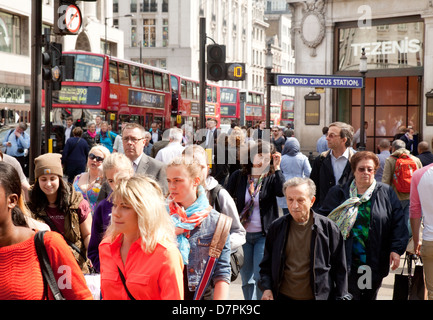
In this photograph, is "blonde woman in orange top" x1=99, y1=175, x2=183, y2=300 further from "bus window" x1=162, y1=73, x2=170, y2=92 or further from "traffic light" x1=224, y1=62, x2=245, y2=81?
"bus window" x1=162, y1=73, x2=170, y2=92

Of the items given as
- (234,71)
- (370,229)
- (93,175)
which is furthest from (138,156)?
(234,71)

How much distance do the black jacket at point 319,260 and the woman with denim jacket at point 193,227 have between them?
20.0 inches

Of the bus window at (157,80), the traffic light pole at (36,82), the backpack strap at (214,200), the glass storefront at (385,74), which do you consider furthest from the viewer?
the bus window at (157,80)

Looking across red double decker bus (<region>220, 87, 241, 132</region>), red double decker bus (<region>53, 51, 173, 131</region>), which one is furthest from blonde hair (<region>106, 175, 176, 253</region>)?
red double decker bus (<region>220, 87, 241, 132</region>)

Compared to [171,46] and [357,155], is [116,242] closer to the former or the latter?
[357,155]

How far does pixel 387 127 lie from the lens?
2517 centimetres

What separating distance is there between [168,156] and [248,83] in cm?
8391

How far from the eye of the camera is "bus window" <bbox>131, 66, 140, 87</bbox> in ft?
Result: 90.5

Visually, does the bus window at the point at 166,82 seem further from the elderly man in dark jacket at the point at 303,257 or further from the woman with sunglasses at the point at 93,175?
the elderly man in dark jacket at the point at 303,257

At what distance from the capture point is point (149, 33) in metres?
76.8

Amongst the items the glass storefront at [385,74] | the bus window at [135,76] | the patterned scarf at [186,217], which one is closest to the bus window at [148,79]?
the bus window at [135,76]

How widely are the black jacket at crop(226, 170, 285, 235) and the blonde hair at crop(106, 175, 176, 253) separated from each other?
3.29m

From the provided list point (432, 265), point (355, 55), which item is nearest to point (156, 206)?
point (432, 265)

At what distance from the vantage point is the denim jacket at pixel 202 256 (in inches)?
163
